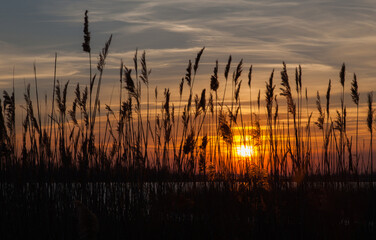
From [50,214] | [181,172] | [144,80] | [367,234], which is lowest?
[367,234]

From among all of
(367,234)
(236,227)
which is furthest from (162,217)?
(367,234)

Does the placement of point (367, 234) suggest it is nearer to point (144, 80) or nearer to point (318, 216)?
point (318, 216)

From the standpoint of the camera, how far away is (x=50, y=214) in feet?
14.8

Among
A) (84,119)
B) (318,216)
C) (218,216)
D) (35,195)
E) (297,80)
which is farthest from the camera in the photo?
(297,80)

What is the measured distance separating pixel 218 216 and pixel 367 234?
5.41 feet

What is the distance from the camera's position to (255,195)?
4.48 meters

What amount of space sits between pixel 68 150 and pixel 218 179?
68.2 inches

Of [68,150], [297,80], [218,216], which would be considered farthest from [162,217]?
[297,80]

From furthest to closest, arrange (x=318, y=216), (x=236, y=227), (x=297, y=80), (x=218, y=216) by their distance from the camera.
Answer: (x=297, y=80)
(x=318, y=216)
(x=218, y=216)
(x=236, y=227)

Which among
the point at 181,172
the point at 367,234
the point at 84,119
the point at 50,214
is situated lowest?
the point at 367,234

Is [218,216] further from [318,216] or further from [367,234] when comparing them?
[367,234]

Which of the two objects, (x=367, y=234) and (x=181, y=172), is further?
(x=181, y=172)

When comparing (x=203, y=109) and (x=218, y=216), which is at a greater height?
(x=203, y=109)

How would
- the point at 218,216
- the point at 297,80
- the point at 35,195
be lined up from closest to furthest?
the point at 218,216 → the point at 35,195 → the point at 297,80
